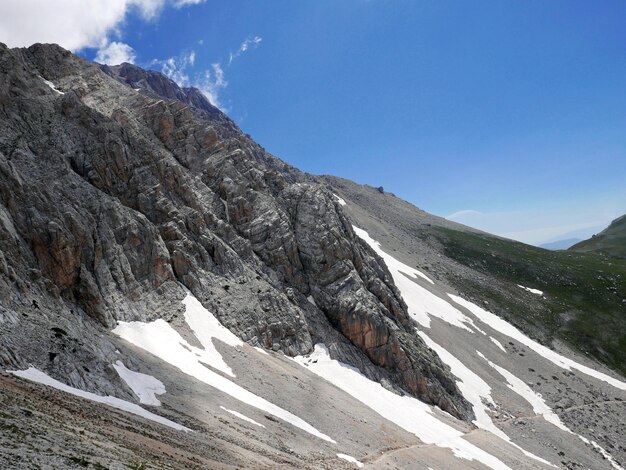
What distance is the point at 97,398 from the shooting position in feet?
102

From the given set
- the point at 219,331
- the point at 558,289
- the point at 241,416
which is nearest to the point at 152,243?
the point at 219,331

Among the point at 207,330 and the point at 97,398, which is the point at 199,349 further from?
the point at 97,398

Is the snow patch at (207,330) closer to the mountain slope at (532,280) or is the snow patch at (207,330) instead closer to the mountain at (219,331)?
the mountain at (219,331)

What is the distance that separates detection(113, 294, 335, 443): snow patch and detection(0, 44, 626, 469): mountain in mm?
251

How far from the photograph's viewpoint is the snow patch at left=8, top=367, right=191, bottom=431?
94.2 feet

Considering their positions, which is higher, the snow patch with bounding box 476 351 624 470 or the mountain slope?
the mountain slope

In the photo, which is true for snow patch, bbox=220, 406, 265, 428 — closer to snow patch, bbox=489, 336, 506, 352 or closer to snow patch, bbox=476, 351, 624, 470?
snow patch, bbox=476, 351, 624, 470

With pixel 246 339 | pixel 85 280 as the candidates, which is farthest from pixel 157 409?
pixel 246 339

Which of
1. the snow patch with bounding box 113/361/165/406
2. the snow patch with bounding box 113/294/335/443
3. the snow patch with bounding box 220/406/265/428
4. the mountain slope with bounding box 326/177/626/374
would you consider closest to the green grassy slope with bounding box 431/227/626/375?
the mountain slope with bounding box 326/177/626/374

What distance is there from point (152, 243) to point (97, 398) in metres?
31.1

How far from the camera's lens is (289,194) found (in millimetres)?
85500

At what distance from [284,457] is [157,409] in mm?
10104

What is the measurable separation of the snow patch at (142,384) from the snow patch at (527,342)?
77052 millimetres

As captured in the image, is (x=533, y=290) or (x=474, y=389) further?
(x=533, y=290)
